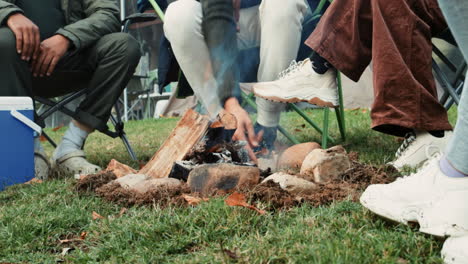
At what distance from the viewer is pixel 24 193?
1912 mm

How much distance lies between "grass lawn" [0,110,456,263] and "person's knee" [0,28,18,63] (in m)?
0.83

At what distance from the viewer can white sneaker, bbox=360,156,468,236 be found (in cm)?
102

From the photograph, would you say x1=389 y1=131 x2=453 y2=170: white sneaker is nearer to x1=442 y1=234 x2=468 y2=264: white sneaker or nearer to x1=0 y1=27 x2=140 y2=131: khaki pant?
x1=442 y1=234 x2=468 y2=264: white sneaker

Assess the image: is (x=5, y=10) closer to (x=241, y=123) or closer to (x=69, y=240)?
(x=241, y=123)

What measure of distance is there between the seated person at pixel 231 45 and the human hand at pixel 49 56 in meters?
0.54

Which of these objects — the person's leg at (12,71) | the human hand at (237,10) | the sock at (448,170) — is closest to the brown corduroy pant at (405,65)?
the sock at (448,170)

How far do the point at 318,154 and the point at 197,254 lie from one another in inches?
32.3

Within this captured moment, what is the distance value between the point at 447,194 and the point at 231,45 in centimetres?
173

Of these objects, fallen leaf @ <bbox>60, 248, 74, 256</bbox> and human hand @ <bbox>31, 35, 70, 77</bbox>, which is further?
human hand @ <bbox>31, 35, 70, 77</bbox>

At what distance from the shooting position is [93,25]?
2625mm

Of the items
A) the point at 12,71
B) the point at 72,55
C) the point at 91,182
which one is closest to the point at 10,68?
the point at 12,71

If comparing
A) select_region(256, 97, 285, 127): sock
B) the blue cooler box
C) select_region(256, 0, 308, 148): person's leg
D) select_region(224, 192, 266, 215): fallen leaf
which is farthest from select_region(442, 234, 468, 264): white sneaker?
the blue cooler box

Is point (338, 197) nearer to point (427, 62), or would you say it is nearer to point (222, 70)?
point (427, 62)

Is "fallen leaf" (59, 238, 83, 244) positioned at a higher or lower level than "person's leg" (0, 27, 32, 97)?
lower
